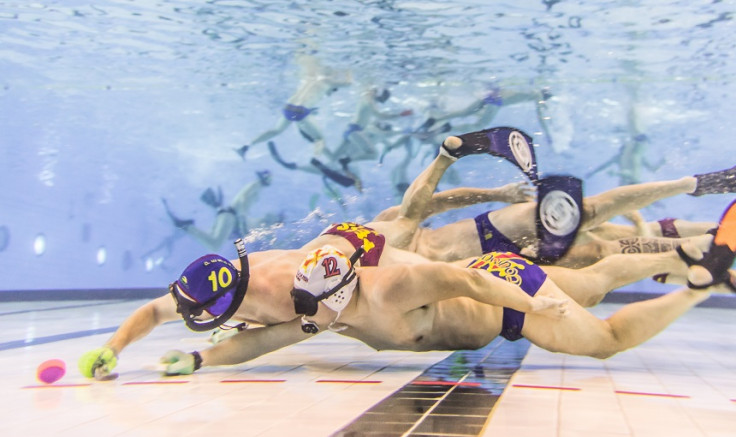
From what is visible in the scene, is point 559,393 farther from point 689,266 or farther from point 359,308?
point 689,266

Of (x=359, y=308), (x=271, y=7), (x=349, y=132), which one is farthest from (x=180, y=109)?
(x=359, y=308)

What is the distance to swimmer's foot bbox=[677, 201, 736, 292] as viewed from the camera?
444 centimetres

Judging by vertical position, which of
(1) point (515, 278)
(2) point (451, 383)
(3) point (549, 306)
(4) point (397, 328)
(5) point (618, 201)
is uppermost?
(5) point (618, 201)

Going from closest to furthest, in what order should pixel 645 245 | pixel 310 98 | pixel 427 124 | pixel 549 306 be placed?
pixel 549 306 < pixel 645 245 < pixel 310 98 < pixel 427 124

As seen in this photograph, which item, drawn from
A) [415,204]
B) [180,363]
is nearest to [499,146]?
[415,204]

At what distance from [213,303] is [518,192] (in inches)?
136

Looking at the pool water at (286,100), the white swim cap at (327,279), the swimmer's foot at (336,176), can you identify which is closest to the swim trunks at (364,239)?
the white swim cap at (327,279)

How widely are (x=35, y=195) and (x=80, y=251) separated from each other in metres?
3.14

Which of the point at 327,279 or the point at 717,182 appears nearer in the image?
the point at 327,279

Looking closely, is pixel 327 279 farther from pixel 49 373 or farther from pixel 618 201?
pixel 618 201

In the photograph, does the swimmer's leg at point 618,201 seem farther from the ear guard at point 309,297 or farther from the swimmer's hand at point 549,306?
the ear guard at point 309,297

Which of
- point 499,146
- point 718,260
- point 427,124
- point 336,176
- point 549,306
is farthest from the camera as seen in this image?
point 427,124

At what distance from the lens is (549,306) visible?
394cm

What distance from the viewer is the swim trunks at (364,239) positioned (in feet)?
17.8
